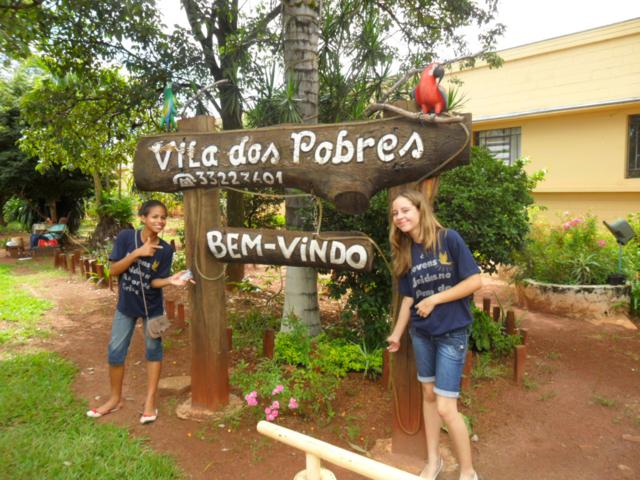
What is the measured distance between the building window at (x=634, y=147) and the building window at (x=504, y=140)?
8.42ft

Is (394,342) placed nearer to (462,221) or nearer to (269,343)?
(462,221)

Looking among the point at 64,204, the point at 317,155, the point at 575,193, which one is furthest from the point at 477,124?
the point at 64,204

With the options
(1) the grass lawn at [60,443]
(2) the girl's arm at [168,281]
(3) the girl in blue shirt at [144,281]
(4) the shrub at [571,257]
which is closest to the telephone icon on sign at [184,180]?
(3) the girl in blue shirt at [144,281]

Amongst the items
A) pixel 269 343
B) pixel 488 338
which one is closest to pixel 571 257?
pixel 488 338

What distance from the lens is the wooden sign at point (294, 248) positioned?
2.97 meters

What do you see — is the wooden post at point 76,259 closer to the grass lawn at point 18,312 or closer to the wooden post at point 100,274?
the grass lawn at point 18,312

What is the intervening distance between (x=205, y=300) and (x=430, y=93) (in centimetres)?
218

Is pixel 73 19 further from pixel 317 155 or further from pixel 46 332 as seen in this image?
pixel 317 155

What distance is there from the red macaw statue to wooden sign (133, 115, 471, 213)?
0.10 m

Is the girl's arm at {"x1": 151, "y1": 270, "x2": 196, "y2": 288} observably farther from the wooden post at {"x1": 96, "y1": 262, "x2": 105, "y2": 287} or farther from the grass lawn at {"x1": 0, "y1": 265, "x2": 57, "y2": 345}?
the wooden post at {"x1": 96, "y1": 262, "x2": 105, "y2": 287}

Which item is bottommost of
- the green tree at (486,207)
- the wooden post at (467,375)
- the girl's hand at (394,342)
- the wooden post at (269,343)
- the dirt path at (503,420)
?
the dirt path at (503,420)

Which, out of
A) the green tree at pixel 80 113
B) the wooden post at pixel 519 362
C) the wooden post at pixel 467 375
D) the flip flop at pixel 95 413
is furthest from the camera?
the green tree at pixel 80 113

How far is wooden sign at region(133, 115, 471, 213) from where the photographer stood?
8.90 ft

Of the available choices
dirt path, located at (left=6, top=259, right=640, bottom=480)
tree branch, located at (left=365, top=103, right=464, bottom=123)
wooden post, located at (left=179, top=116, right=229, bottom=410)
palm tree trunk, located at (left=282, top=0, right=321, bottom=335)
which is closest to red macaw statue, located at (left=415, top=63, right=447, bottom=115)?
tree branch, located at (left=365, top=103, right=464, bottom=123)
